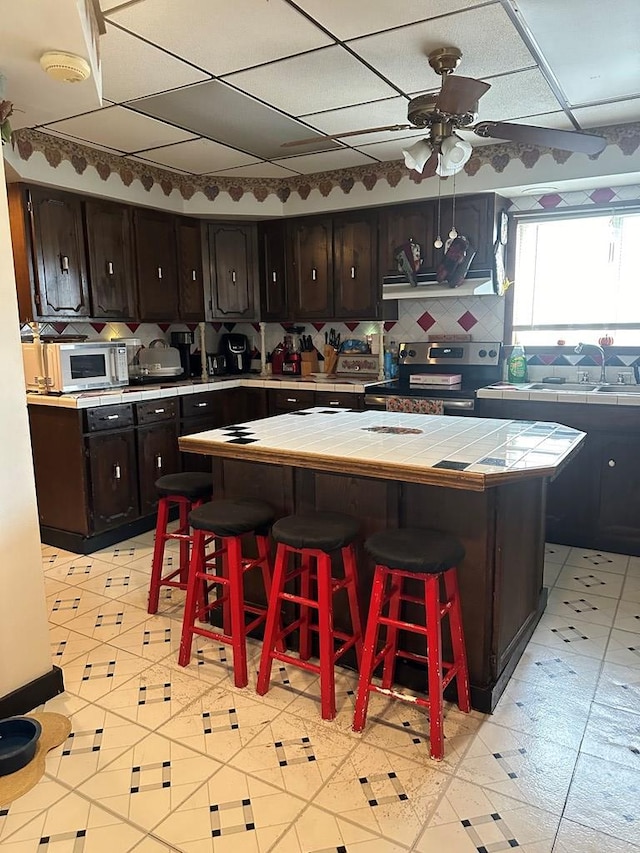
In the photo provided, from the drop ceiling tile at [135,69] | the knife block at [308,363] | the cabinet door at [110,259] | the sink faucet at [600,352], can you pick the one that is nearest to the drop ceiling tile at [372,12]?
the drop ceiling tile at [135,69]

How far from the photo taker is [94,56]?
→ 225 cm

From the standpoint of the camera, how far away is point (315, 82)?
2.99 meters

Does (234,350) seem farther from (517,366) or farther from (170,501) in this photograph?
(170,501)

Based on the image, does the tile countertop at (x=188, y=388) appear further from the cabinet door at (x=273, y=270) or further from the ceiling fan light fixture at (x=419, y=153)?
the ceiling fan light fixture at (x=419, y=153)

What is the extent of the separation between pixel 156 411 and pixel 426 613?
9.07 feet

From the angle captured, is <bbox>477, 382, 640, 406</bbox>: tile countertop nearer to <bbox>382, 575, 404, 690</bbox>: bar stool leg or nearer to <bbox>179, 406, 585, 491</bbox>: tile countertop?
<bbox>179, 406, 585, 491</bbox>: tile countertop

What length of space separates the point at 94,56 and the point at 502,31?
5.32 feet

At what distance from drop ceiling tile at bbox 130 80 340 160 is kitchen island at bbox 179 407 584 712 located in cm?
176

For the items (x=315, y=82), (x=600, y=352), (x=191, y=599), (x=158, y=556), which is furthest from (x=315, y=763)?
(x=600, y=352)

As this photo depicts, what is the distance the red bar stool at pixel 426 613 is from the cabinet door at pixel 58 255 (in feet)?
9.49

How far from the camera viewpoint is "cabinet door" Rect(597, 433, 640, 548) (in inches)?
142

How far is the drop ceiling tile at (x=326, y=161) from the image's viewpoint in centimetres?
423

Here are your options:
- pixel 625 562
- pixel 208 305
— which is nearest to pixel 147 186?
pixel 208 305

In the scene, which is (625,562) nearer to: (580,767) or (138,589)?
(580,767)
